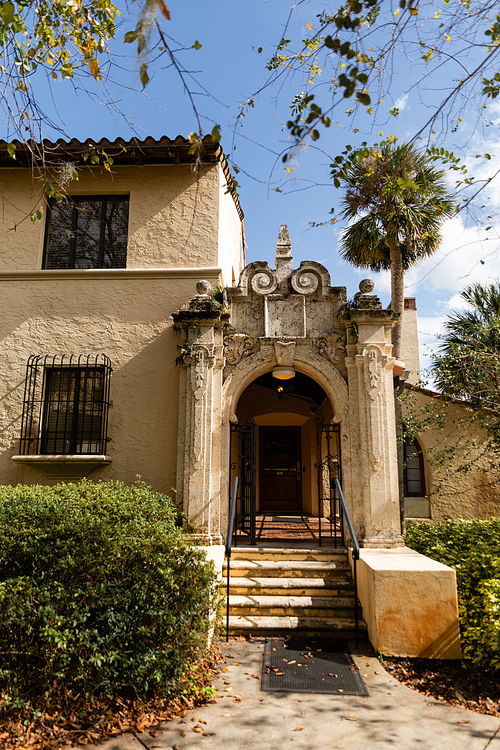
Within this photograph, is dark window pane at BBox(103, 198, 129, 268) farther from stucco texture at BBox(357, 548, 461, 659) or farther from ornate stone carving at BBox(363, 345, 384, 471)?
stucco texture at BBox(357, 548, 461, 659)

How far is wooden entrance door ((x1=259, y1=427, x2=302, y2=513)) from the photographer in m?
11.9

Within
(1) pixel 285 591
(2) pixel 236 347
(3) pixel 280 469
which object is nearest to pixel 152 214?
(2) pixel 236 347

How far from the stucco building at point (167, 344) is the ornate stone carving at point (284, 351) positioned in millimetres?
22

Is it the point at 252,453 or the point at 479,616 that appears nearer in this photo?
the point at 479,616

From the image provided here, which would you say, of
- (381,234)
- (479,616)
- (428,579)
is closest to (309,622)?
(428,579)

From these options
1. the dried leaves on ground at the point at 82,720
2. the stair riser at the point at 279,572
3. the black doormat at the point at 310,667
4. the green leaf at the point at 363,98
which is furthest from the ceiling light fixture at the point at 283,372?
the green leaf at the point at 363,98

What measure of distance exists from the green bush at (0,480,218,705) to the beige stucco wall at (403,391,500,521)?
7.24m

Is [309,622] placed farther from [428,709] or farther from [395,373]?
[395,373]

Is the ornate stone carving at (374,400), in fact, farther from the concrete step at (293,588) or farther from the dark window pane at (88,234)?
the dark window pane at (88,234)

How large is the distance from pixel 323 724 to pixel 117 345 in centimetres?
581

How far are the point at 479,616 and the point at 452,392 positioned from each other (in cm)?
590

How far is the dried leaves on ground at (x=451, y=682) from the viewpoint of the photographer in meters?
3.91

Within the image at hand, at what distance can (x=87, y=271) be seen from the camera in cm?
793

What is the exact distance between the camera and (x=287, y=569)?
630 cm
